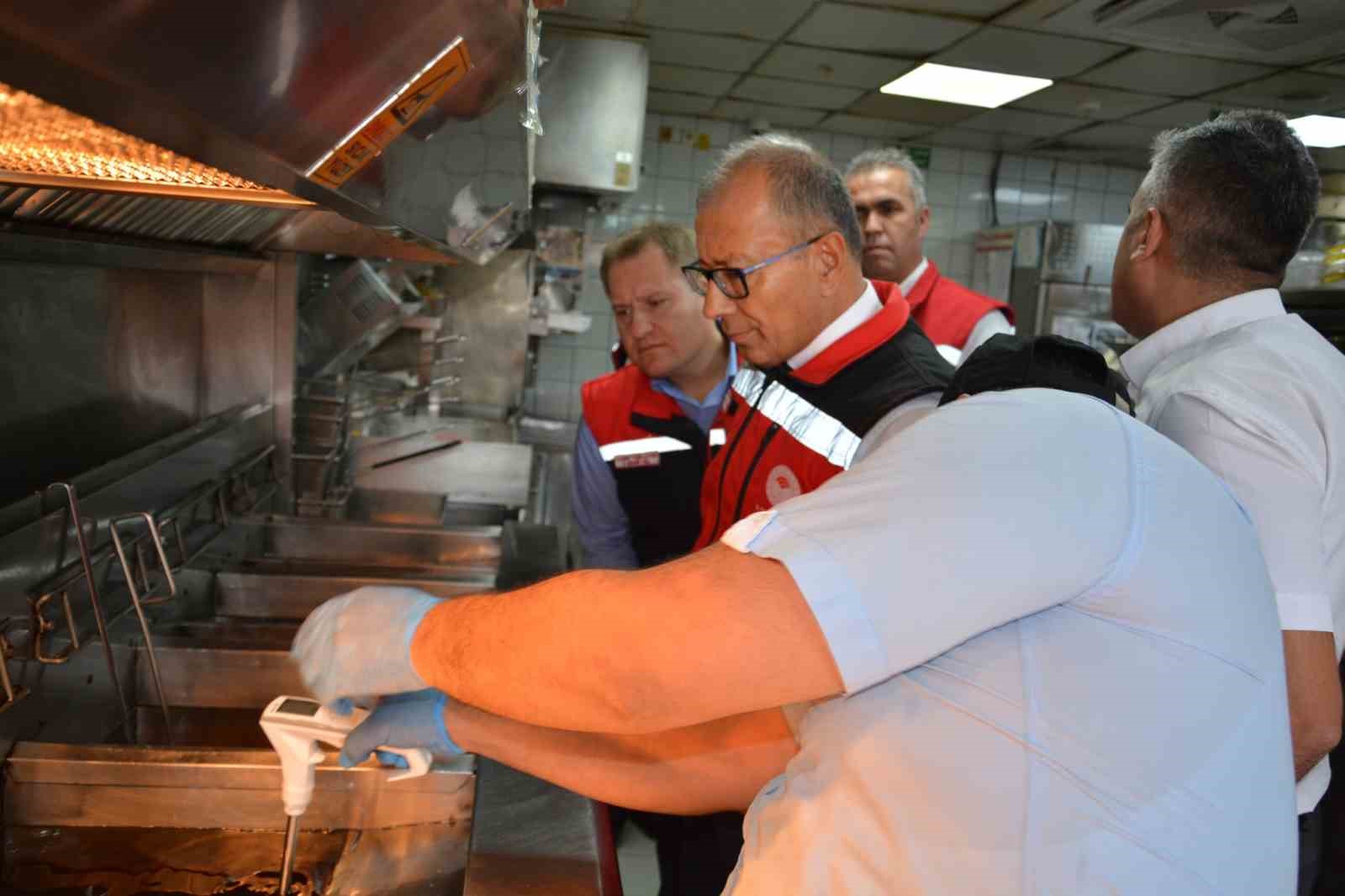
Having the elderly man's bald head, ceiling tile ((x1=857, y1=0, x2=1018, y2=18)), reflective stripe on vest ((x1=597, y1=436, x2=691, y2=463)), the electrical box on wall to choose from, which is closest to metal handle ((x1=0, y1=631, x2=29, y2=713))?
the elderly man's bald head

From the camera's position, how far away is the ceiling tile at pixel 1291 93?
374 centimetres

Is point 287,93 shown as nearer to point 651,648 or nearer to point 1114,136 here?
point 651,648

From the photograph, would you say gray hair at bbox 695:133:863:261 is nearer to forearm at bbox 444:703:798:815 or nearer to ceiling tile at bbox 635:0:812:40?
forearm at bbox 444:703:798:815

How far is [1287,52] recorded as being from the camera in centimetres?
340

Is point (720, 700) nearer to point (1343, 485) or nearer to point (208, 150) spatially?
point (208, 150)

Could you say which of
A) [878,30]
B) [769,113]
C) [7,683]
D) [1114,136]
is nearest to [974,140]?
[1114,136]

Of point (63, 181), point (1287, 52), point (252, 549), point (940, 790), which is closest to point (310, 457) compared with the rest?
point (252, 549)

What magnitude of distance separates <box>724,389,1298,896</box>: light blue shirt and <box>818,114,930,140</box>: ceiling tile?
4703 millimetres

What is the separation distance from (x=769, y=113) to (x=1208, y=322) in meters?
4.15

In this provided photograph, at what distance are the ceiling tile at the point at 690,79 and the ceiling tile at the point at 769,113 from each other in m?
0.25

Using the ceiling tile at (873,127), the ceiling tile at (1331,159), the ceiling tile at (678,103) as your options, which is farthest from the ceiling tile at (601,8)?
the ceiling tile at (1331,159)

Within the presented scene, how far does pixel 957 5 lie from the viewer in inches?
125

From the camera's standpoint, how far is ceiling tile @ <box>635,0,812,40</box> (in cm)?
332

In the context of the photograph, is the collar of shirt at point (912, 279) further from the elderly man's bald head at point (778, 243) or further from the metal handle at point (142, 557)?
the metal handle at point (142, 557)
